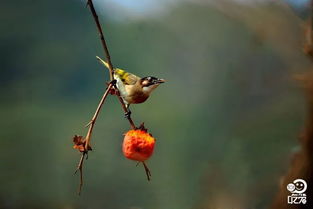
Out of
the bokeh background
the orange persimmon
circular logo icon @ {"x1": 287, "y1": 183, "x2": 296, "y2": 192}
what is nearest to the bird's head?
the orange persimmon

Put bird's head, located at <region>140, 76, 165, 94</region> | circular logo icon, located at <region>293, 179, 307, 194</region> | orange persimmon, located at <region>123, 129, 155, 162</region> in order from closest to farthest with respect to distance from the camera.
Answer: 1. orange persimmon, located at <region>123, 129, 155, 162</region>
2. bird's head, located at <region>140, 76, 165, 94</region>
3. circular logo icon, located at <region>293, 179, 307, 194</region>

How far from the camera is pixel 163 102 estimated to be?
156 centimetres

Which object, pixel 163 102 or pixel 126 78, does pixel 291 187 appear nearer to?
pixel 163 102

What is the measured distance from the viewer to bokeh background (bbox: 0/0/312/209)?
1.51 m

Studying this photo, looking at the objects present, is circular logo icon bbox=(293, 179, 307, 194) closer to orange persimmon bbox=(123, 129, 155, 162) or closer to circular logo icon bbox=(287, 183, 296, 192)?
circular logo icon bbox=(287, 183, 296, 192)

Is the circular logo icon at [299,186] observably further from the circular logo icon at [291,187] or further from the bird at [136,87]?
the bird at [136,87]

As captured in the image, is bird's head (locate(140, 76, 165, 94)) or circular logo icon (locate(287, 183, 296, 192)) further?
circular logo icon (locate(287, 183, 296, 192))

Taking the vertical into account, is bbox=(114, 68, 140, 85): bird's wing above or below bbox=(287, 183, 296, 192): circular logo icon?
above

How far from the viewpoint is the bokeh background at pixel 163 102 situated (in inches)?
59.5

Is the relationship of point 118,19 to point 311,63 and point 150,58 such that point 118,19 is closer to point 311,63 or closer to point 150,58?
point 150,58

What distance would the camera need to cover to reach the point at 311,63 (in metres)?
1.48

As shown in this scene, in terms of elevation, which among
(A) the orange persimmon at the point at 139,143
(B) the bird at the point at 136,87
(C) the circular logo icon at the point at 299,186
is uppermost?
(B) the bird at the point at 136,87

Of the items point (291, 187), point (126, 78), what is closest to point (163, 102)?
point (126, 78)

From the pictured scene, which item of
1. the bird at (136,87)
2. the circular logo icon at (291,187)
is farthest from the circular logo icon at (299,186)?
the bird at (136,87)
